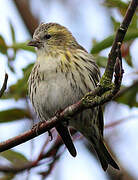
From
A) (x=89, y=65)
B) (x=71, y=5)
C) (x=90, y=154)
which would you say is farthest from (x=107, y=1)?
(x=71, y=5)

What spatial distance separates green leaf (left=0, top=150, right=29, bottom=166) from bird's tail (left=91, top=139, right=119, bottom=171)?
819mm

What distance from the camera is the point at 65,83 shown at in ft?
12.6

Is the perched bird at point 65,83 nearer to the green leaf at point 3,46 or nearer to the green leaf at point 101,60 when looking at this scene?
the green leaf at point 101,60

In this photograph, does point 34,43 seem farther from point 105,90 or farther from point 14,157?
point 105,90

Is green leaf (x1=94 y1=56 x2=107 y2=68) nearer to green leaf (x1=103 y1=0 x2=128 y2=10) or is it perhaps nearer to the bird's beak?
green leaf (x1=103 y1=0 x2=128 y2=10)

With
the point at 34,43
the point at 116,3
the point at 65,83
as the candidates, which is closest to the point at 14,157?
the point at 65,83

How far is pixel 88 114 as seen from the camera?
4.16 m

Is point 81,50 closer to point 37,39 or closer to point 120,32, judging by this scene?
point 37,39

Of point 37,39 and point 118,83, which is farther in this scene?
point 37,39

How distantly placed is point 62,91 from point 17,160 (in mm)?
799

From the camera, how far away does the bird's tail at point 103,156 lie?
3.99 meters

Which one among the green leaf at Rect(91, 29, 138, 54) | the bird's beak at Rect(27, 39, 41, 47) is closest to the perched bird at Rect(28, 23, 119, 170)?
the bird's beak at Rect(27, 39, 41, 47)

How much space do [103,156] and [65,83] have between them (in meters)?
0.91

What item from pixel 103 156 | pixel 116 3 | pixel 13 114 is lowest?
pixel 103 156
